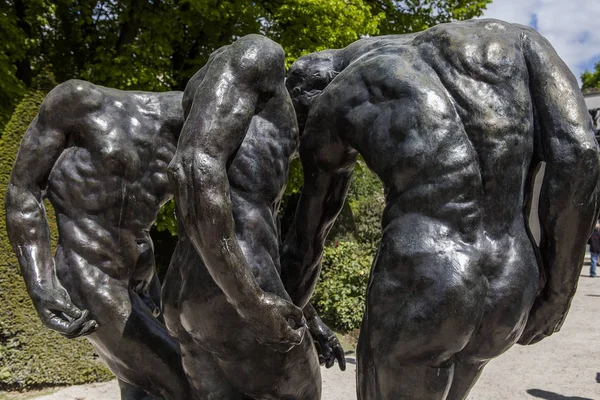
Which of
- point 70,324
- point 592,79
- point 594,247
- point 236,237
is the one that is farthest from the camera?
point 592,79

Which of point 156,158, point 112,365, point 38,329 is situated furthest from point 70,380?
point 156,158

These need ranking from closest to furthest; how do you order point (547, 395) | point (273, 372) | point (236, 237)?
point (236, 237), point (273, 372), point (547, 395)

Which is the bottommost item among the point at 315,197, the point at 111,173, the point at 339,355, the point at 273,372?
the point at 339,355

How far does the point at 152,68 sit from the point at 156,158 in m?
6.22

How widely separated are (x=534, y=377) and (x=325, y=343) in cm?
471

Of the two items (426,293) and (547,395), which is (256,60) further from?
(547,395)

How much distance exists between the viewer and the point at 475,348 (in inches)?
80.6

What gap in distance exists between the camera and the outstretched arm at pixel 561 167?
1.96 metres

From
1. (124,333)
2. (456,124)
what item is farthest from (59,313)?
(456,124)

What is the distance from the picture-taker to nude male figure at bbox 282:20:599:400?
76.5 inches

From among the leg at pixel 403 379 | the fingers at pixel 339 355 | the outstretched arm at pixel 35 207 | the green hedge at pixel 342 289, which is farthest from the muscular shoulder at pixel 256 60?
the green hedge at pixel 342 289

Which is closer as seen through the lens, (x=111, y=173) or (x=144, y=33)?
(x=111, y=173)

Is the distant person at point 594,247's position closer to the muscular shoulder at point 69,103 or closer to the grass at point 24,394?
the grass at point 24,394

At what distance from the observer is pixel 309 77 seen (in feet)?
8.17
